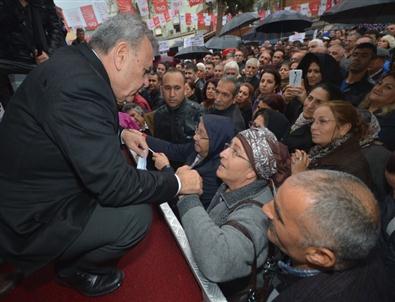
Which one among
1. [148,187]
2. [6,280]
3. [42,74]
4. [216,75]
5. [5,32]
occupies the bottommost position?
[216,75]

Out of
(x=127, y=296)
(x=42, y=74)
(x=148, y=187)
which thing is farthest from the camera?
(x=127, y=296)

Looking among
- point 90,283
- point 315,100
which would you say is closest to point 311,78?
point 315,100

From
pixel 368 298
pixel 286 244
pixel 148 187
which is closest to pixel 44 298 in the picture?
pixel 148 187

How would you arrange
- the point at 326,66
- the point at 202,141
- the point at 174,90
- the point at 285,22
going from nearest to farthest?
1. the point at 202,141
2. the point at 174,90
3. the point at 326,66
4. the point at 285,22

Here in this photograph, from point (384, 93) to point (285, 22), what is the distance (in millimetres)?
5309

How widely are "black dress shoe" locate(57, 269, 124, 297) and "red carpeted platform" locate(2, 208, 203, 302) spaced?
5 cm

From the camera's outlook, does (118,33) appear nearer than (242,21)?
Yes

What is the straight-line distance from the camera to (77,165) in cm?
130

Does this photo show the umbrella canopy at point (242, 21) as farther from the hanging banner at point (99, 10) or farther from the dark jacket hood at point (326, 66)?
the dark jacket hood at point (326, 66)

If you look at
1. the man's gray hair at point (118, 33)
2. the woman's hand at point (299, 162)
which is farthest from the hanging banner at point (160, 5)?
the man's gray hair at point (118, 33)

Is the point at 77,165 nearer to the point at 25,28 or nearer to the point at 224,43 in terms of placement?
the point at 25,28

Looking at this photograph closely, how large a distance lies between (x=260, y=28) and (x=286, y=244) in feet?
26.3

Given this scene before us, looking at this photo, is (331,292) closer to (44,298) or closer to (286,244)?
(286,244)

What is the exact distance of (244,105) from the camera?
4840mm
